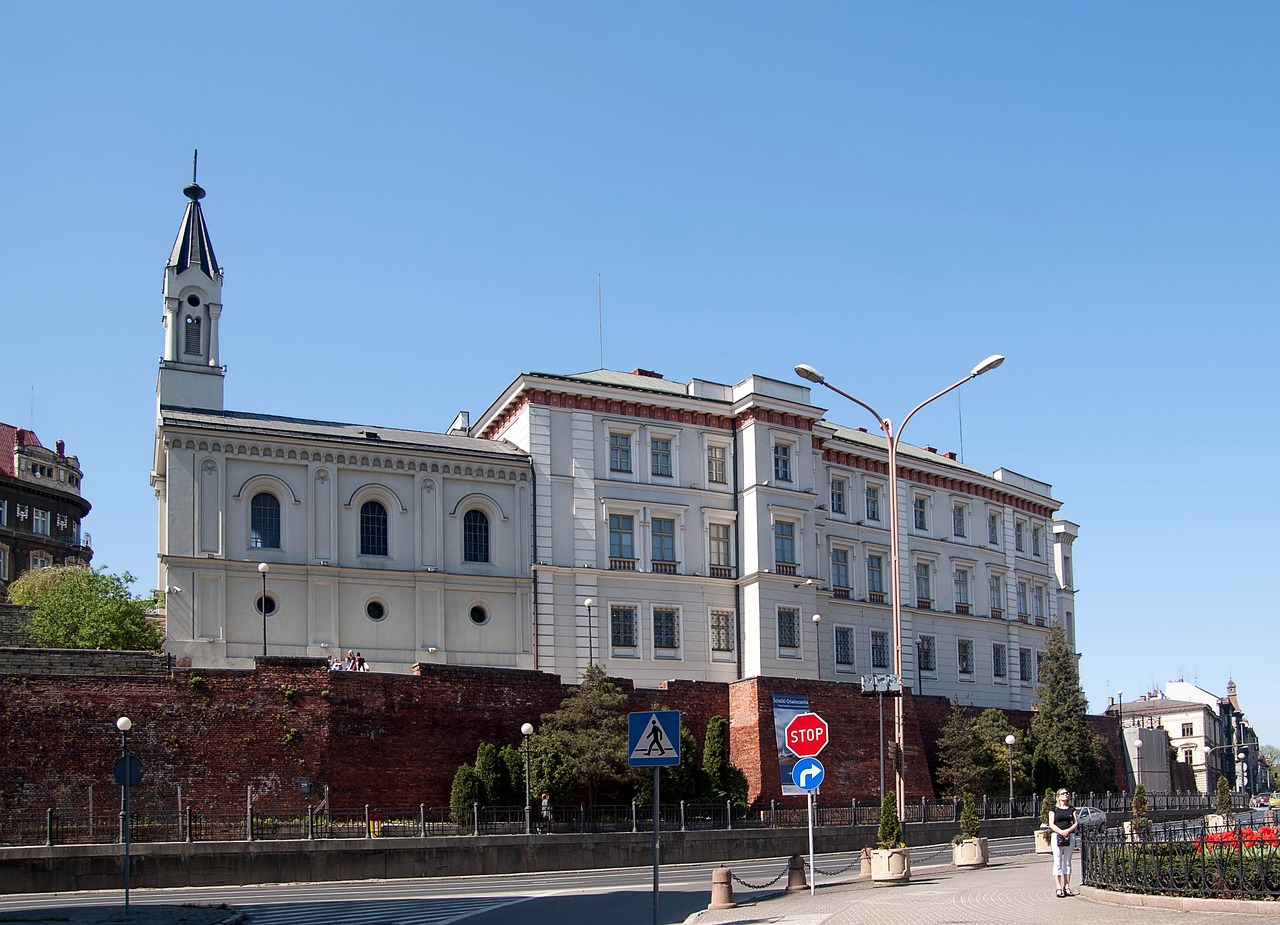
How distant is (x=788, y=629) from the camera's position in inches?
2173

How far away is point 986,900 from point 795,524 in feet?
111

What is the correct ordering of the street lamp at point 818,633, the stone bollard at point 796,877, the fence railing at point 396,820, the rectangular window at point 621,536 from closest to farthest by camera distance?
the stone bollard at point 796,877 → the fence railing at point 396,820 → the rectangular window at point 621,536 → the street lamp at point 818,633

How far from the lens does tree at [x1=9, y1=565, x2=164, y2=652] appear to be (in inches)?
1898

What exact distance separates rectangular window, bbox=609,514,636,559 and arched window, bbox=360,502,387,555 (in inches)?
336

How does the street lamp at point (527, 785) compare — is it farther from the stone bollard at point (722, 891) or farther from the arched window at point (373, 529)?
the stone bollard at point (722, 891)

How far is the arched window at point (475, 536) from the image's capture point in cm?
5209

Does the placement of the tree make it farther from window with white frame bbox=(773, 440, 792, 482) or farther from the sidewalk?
the sidewalk

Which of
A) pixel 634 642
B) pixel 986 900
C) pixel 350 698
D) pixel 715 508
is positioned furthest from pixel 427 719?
pixel 986 900

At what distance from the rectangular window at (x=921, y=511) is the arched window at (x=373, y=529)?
26.5 meters

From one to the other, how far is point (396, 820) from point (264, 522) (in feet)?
43.5

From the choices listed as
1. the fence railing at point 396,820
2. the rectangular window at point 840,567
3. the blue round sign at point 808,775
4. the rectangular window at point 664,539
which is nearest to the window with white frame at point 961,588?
the rectangular window at point 840,567

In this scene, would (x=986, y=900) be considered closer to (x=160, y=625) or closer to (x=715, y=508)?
(x=715, y=508)

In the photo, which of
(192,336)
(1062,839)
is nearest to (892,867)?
(1062,839)

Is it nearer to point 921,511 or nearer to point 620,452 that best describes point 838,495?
point 921,511
